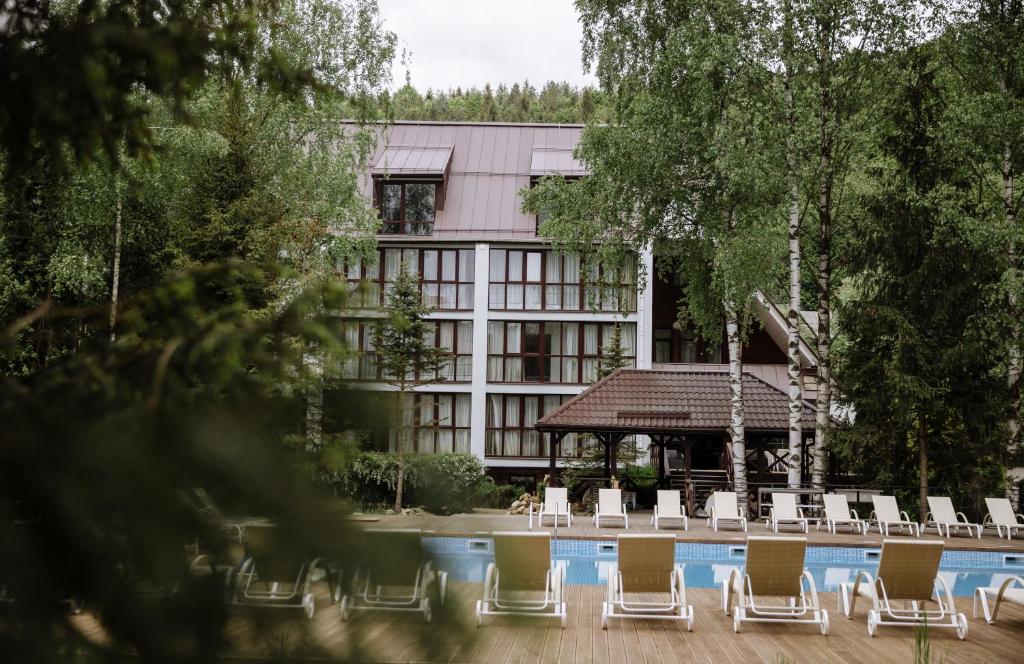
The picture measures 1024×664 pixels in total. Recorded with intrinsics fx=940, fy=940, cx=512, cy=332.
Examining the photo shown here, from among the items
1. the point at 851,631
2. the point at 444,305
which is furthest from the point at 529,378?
the point at 851,631

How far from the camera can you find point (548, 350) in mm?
28250

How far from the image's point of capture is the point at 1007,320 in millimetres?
16266

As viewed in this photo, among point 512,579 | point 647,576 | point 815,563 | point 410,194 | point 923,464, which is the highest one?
point 410,194

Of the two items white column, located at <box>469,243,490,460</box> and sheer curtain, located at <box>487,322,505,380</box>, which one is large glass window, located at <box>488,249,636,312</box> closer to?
white column, located at <box>469,243,490,460</box>

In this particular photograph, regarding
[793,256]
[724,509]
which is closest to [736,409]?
[724,509]

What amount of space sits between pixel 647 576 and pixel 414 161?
76.4 feet

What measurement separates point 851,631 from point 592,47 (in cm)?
1351

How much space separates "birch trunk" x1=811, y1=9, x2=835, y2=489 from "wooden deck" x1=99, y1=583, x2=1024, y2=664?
8.06 m

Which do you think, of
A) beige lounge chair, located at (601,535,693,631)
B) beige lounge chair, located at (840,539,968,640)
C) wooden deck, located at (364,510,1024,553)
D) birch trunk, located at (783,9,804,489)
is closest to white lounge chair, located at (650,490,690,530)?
wooden deck, located at (364,510,1024,553)

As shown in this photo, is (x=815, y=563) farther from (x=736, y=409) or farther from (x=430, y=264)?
(x=430, y=264)

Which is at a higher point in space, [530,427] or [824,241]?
[824,241]

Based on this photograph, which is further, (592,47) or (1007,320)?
(592,47)

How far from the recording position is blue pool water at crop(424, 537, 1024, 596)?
1251 cm

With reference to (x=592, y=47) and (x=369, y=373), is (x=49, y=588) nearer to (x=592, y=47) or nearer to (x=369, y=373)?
(x=369, y=373)
